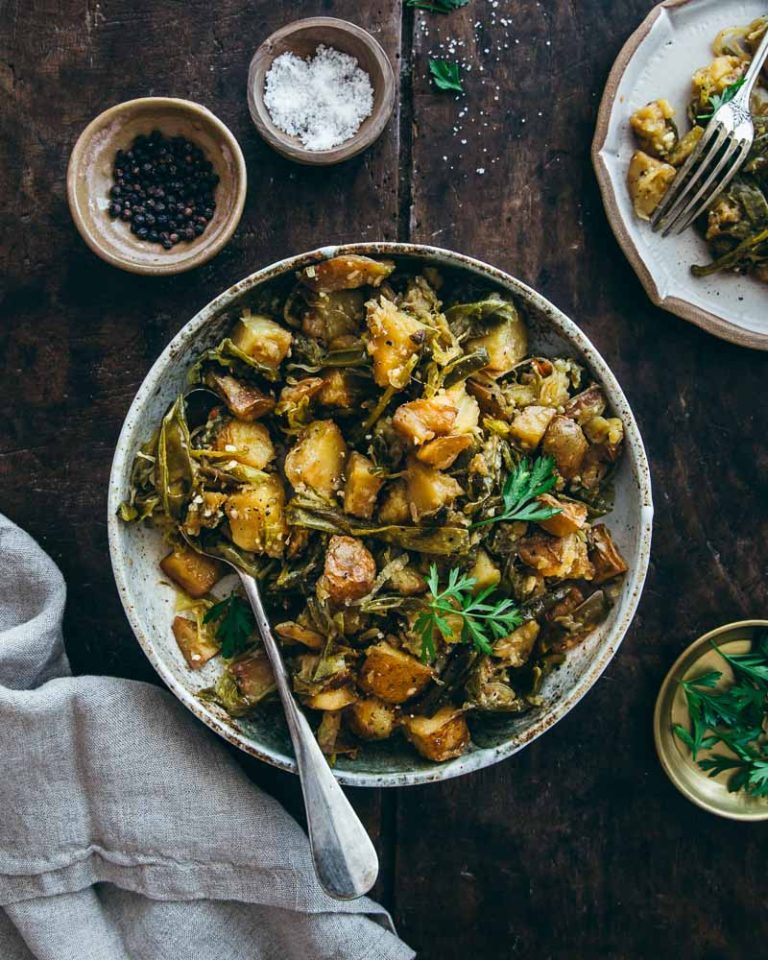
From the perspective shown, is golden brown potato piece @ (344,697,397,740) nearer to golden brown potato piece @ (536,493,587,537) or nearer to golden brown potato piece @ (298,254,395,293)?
golden brown potato piece @ (536,493,587,537)

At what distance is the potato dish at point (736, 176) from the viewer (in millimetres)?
2854

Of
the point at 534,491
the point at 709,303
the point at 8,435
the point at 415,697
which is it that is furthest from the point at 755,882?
the point at 8,435

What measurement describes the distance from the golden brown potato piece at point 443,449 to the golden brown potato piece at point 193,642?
878mm

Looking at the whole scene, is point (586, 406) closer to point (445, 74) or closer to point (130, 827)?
point (445, 74)

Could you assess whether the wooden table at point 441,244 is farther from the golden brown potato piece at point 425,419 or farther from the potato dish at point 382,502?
the golden brown potato piece at point 425,419

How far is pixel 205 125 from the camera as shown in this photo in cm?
280

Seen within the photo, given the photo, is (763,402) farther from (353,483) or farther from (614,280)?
(353,483)

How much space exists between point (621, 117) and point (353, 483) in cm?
152

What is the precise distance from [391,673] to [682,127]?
1.99 metres

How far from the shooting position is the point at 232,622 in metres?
2.63

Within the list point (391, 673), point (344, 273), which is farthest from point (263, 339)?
point (391, 673)

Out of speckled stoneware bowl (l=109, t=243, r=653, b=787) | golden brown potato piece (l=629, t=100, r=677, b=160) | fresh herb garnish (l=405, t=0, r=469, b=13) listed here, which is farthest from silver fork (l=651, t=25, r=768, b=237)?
fresh herb garnish (l=405, t=0, r=469, b=13)

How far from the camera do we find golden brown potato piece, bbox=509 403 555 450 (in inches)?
99.5

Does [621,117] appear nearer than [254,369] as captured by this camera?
No
